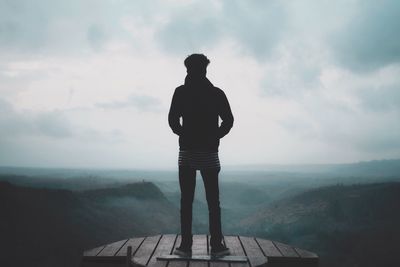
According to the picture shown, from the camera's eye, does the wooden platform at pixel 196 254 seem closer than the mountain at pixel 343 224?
Yes

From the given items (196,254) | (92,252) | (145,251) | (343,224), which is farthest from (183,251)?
(343,224)

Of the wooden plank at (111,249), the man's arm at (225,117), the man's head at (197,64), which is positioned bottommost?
the wooden plank at (111,249)

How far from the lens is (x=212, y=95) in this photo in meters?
5.45

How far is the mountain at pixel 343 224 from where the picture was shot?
23.1m

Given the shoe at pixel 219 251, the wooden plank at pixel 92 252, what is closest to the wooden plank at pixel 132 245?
the wooden plank at pixel 92 252

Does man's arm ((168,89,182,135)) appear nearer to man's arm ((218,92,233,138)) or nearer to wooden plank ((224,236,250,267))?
man's arm ((218,92,233,138))

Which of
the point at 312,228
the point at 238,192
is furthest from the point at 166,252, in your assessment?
the point at 238,192

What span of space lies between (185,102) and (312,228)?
26.0 metres

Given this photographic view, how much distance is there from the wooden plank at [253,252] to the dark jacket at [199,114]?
169 cm

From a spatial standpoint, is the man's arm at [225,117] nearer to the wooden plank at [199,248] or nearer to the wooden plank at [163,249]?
the wooden plank at [199,248]

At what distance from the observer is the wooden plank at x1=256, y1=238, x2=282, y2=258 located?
5805 millimetres

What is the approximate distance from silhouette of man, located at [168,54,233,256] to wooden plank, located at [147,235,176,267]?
0.33 meters

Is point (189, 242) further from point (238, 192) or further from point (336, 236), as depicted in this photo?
point (238, 192)

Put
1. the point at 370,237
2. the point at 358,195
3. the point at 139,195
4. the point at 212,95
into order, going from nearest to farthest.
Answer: the point at 212,95 → the point at 370,237 → the point at 358,195 → the point at 139,195
